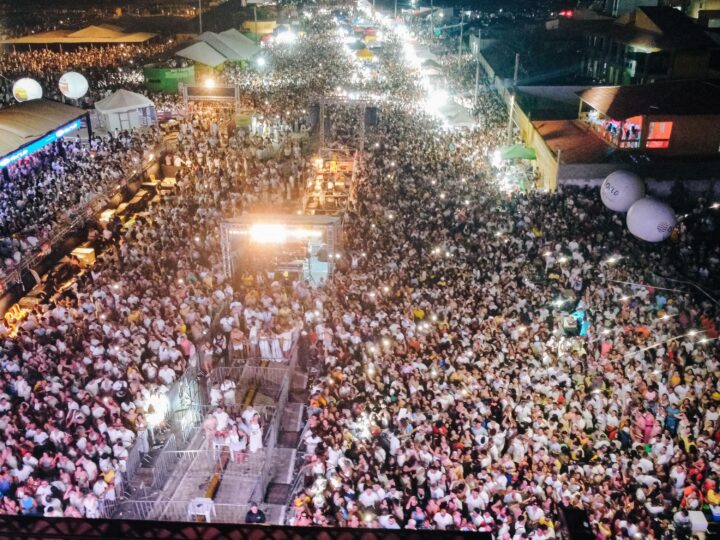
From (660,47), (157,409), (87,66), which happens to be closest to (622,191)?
(660,47)

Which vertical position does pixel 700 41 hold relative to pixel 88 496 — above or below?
above

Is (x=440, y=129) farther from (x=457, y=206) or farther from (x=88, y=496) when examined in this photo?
(x=88, y=496)

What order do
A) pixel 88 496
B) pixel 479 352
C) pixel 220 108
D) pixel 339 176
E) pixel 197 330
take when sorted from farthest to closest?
pixel 220 108, pixel 339 176, pixel 197 330, pixel 479 352, pixel 88 496

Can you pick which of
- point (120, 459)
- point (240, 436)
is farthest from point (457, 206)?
point (120, 459)

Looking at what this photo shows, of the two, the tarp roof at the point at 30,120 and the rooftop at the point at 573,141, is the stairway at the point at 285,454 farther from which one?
the tarp roof at the point at 30,120

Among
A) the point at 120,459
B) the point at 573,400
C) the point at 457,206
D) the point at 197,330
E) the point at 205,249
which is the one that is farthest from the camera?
the point at 457,206

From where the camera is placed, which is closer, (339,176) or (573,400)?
(573,400)
